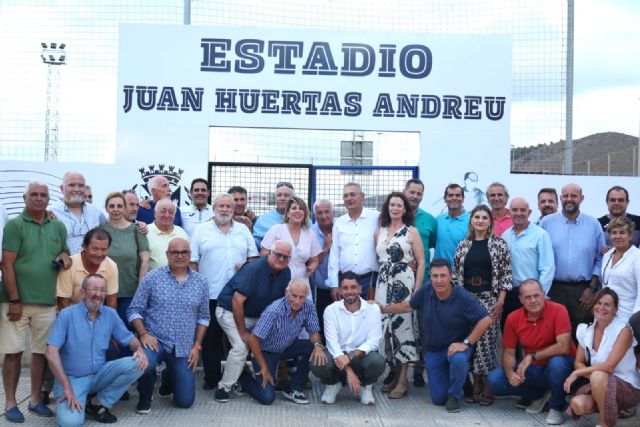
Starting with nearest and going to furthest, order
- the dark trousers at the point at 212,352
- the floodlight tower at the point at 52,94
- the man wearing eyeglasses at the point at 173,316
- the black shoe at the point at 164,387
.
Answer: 1. the man wearing eyeglasses at the point at 173,316
2. the black shoe at the point at 164,387
3. the dark trousers at the point at 212,352
4. the floodlight tower at the point at 52,94

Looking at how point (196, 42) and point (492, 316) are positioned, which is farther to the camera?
point (196, 42)

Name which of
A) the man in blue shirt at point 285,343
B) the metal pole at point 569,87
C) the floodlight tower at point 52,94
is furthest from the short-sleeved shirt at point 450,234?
the floodlight tower at point 52,94

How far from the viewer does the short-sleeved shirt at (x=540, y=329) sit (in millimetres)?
5613

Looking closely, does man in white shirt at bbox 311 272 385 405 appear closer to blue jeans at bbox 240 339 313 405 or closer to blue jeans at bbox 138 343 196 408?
blue jeans at bbox 240 339 313 405

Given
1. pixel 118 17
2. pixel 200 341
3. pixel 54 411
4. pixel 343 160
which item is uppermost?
pixel 118 17

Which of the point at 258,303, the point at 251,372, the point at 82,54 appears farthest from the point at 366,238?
the point at 82,54

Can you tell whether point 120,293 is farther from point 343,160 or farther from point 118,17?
point 118,17

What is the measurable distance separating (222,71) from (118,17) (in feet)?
6.62

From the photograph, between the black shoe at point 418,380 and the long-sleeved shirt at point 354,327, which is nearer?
the long-sleeved shirt at point 354,327

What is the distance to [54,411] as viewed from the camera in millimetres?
5387

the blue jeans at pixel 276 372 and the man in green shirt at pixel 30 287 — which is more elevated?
the man in green shirt at pixel 30 287

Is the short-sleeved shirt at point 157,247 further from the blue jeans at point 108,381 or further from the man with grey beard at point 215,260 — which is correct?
the blue jeans at point 108,381

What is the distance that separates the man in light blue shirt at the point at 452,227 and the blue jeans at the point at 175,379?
103 inches

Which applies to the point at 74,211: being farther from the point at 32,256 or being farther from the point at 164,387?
the point at 164,387
